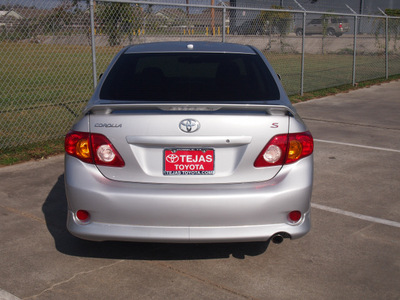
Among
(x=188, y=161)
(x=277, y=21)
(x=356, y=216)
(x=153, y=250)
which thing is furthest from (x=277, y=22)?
(x=188, y=161)

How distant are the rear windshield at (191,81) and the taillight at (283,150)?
48cm

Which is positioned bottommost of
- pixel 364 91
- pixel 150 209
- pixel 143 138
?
pixel 364 91

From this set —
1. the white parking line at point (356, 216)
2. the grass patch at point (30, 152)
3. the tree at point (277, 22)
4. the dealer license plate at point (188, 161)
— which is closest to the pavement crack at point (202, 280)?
the dealer license plate at point (188, 161)

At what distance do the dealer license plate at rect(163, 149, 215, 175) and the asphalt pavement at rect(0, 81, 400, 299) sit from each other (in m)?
0.78

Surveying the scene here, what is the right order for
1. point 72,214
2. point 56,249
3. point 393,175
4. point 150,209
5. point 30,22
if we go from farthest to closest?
point 30,22 < point 393,175 < point 56,249 < point 72,214 < point 150,209

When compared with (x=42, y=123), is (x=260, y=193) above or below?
above

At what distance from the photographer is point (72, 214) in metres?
3.63

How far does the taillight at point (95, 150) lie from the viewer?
3.50 metres

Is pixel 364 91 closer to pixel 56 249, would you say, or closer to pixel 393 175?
pixel 393 175

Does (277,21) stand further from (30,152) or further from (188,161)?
(188,161)

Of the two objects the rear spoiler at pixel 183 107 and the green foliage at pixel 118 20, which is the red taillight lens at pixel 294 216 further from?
the green foliage at pixel 118 20

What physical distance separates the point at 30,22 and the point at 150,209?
5000 millimetres

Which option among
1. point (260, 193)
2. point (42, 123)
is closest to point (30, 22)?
point (42, 123)

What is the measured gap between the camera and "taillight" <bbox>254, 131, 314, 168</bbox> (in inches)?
138
